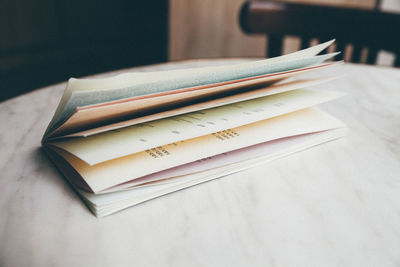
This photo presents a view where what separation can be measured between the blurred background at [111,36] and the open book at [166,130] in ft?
5.19

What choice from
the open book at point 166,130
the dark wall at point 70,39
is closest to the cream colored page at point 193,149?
the open book at point 166,130

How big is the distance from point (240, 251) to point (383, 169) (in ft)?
0.70

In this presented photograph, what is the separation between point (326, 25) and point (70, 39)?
259 cm

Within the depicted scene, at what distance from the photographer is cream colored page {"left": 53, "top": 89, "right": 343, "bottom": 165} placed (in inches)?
12.7

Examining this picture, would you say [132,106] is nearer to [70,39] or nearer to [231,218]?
[231,218]

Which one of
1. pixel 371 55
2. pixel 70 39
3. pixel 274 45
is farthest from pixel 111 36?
pixel 371 55

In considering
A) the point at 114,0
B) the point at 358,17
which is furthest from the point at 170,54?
the point at 114,0

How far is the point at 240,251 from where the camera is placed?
0.27 metres

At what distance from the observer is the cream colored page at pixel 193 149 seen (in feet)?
1.03

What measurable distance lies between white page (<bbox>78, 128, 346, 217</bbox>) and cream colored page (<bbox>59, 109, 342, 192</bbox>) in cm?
1

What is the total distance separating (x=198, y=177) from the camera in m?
0.35

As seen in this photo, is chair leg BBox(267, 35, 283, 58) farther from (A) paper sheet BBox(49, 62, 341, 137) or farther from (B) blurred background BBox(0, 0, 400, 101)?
(B) blurred background BBox(0, 0, 400, 101)

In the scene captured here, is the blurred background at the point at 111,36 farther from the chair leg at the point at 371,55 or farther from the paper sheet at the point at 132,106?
the paper sheet at the point at 132,106

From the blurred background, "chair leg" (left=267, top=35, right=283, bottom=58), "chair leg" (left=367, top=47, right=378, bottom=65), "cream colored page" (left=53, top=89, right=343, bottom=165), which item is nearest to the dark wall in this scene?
the blurred background
